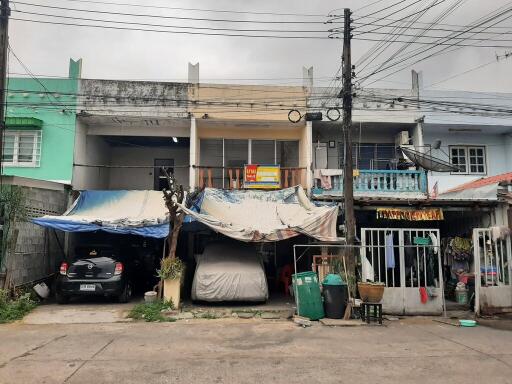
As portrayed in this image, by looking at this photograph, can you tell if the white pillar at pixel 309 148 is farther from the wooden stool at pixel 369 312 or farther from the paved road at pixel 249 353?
the paved road at pixel 249 353

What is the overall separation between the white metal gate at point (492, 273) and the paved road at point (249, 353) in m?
1.91

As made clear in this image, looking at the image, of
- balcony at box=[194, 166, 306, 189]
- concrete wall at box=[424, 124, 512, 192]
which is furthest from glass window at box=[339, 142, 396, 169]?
balcony at box=[194, 166, 306, 189]

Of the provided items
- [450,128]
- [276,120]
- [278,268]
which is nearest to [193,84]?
[276,120]

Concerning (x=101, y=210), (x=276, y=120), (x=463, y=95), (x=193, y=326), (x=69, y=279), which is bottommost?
(x=193, y=326)

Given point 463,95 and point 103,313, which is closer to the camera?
point 103,313

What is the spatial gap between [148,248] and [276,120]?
619 centimetres

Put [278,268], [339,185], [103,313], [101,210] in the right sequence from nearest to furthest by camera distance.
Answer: [103,313] < [101,210] < [339,185] < [278,268]

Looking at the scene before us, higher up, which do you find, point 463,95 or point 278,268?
point 463,95

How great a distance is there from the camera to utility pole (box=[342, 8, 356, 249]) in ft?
37.4

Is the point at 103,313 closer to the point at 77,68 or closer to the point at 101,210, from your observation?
the point at 101,210

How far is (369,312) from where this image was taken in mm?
9969

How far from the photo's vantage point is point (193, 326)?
368 inches

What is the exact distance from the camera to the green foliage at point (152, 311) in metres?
10.0

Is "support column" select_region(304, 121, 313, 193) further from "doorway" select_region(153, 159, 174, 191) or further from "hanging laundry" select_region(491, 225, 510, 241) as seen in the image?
"hanging laundry" select_region(491, 225, 510, 241)
